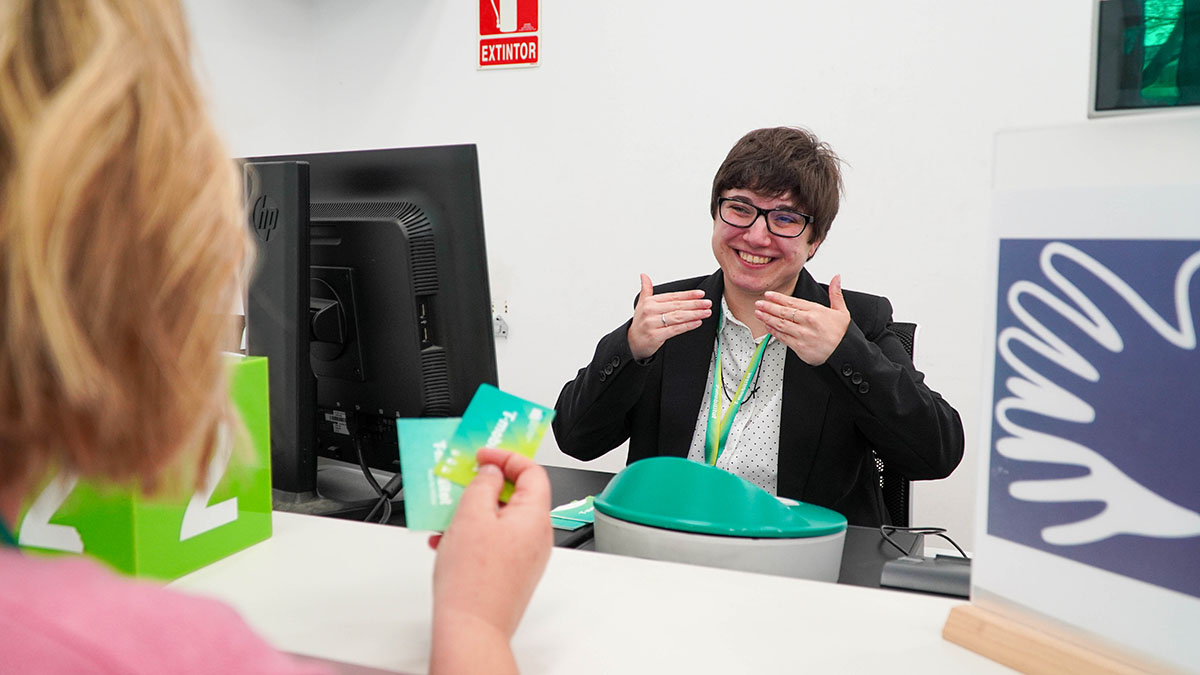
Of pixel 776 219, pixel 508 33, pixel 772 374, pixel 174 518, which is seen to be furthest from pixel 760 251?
pixel 508 33

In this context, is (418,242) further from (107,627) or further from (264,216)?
(107,627)

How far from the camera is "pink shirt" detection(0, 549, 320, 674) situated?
347mm

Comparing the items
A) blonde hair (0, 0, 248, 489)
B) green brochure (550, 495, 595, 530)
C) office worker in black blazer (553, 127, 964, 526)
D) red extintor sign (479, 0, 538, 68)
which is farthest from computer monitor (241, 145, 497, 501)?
red extintor sign (479, 0, 538, 68)

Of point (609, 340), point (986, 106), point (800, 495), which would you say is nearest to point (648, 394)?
point (609, 340)

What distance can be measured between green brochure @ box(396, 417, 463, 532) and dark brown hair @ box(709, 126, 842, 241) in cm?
115

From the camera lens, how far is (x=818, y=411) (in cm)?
165

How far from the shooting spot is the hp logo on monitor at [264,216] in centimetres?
121

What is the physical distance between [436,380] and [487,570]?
0.69 meters

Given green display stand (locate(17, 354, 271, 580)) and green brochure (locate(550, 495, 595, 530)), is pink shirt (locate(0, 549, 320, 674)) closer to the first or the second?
green display stand (locate(17, 354, 271, 580))

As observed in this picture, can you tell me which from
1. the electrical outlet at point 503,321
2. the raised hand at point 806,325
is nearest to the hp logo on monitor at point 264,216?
the raised hand at point 806,325

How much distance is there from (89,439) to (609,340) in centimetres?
134

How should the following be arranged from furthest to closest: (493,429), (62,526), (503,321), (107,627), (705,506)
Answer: (503,321)
(705,506)
(62,526)
(493,429)
(107,627)

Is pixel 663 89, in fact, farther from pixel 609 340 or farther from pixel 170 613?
pixel 170 613

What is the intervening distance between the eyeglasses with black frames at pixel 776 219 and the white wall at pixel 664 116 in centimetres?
114
